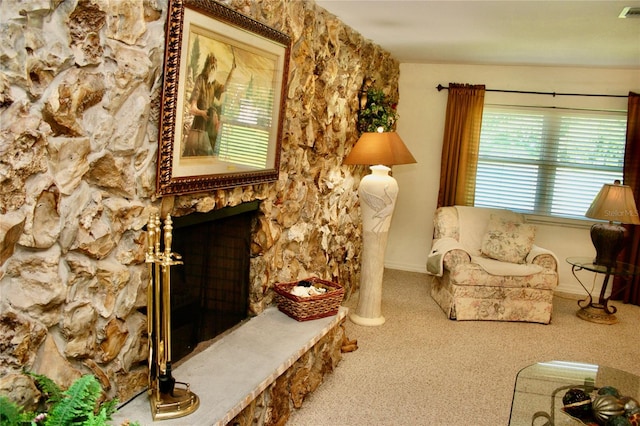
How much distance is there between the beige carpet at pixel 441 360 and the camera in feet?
10.1

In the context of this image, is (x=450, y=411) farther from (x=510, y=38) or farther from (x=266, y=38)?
(x=510, y=38)

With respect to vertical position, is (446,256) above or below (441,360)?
above

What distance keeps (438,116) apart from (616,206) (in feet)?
6.64

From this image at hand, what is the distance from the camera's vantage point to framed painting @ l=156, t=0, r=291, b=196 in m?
2.26

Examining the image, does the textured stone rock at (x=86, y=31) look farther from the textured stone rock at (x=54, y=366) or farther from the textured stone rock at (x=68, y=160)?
the textured stone rock at (x=54, y=366)

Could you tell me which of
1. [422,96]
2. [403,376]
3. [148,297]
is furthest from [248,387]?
[422,96]

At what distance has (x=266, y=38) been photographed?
296 cm

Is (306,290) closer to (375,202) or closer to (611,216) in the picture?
(375,202)

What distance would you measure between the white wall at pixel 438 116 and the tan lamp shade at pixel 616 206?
921 millimetres

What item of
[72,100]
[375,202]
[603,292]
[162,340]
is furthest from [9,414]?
[603,292]

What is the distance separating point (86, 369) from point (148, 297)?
33 cm

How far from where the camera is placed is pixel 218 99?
2.65 meters

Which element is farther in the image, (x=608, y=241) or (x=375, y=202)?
(x=608, y=241)

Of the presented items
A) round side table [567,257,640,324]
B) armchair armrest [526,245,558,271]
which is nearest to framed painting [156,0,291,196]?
armchair armrest [526,245,558,271]
